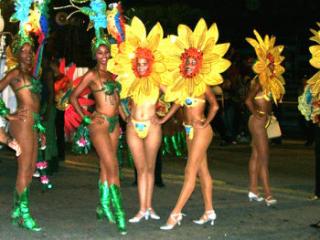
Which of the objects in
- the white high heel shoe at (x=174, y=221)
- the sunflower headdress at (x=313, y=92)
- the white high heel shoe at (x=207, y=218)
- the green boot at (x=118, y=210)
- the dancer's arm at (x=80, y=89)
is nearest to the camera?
the green boot at (x=118, y=210)

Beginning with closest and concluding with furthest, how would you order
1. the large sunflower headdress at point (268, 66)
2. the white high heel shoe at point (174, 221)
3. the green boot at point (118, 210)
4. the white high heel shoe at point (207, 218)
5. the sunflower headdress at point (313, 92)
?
the green boot at point (118, 210)
the white high heel shoe at point (174, 221)
the white high heel shoe at point (207, 218)
the sunflower headdress at point (313, 92)
the large sunflower headdress at point (268, 66)

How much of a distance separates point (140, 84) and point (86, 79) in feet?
1.96

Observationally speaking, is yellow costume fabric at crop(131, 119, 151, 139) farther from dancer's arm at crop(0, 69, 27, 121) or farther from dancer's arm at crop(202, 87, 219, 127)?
dancer's arm at crop(0, 69, 27, 121)

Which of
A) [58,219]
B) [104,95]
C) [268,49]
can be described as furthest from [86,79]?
[268,49]

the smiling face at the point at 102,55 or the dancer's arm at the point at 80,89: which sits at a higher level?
the smiling face at the point at 102,55

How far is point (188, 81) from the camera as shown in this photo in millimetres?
8539

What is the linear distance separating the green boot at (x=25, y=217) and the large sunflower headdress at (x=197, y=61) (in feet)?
6.09

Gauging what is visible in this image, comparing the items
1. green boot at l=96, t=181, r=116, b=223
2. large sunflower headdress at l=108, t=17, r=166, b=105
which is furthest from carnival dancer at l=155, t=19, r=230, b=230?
green boot at l=96, t=181, r=116, b=223

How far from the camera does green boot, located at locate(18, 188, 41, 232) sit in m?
8.16

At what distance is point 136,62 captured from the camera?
28.2 feet

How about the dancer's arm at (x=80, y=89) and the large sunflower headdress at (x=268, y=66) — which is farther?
the large sunflower headdress at (x=268, y=66)

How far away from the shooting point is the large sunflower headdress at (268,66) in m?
9.83

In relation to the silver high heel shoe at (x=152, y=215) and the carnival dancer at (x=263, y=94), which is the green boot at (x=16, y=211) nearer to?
the silver high heel shoe at (x=152, y=215)

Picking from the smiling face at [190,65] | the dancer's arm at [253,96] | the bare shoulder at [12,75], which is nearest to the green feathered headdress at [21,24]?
the bare shoulder at [12,75]
